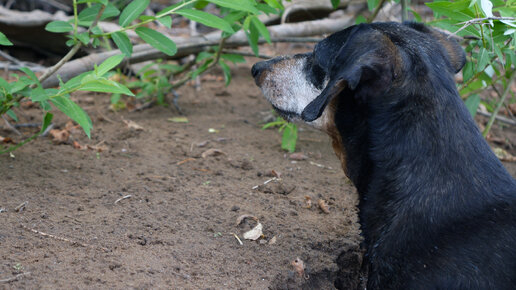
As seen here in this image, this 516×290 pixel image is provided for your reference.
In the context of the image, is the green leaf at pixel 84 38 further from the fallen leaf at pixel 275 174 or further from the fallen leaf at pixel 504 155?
the fallen leaf at pixel 504 155

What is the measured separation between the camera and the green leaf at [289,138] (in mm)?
4227

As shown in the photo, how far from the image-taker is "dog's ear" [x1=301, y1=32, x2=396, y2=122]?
238 centimetres

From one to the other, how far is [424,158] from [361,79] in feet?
1.49

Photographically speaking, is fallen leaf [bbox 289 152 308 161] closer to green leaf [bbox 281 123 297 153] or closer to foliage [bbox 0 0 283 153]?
green leaf [bbox 281 123 297 153]

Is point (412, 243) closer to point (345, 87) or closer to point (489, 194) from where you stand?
point (489, 194)

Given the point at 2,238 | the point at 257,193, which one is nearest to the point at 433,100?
the point at 257,193

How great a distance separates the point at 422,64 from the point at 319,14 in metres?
3.71

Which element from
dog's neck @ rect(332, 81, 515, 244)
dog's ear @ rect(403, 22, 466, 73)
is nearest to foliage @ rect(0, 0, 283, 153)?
dog's ear @ rect(403, 22, 466, 73)

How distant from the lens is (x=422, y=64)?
2.52 m

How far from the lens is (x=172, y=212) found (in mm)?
3186

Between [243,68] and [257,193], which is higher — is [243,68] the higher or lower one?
the lower one

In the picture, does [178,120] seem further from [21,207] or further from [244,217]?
[21,207]

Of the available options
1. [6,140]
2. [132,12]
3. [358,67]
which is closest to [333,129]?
[358,67]

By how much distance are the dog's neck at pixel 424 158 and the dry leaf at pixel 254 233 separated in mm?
715
